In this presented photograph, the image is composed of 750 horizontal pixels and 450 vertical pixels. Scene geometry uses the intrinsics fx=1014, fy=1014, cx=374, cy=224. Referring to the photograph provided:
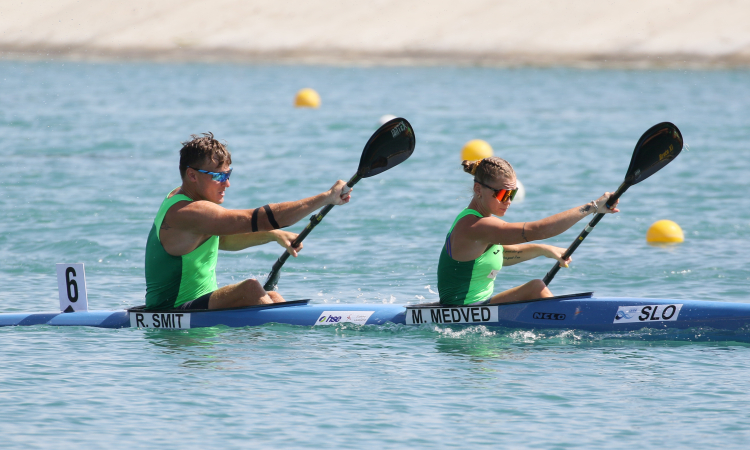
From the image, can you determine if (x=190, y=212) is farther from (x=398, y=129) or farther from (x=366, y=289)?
(x=366, y=289)

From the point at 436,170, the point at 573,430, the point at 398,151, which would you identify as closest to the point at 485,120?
the point at 436,170

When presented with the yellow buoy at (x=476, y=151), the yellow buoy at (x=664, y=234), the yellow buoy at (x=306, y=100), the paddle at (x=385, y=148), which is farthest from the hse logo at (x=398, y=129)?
the yellow buoy at (x=306, y=100)

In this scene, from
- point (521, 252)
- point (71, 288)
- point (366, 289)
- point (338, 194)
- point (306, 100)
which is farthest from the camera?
point (306, 100)

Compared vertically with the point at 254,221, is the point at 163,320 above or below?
below

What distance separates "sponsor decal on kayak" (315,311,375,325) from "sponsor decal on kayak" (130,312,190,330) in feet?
3.00

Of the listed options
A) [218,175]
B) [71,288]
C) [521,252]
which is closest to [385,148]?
[521,252]

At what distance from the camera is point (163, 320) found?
6.91 m

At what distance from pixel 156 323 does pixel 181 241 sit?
74 cm

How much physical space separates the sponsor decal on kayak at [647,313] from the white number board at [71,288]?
147 inches

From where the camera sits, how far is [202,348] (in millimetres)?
6641

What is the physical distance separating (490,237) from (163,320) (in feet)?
7.57

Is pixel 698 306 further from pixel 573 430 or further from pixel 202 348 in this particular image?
pixel 202 348

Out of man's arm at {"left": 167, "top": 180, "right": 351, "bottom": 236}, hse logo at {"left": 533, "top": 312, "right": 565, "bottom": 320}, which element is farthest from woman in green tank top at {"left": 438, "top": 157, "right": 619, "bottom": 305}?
man's arm at {"left": 167, "top": 180, "right": 351, "bottom": 236}

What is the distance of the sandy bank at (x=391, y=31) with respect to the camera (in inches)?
1891
